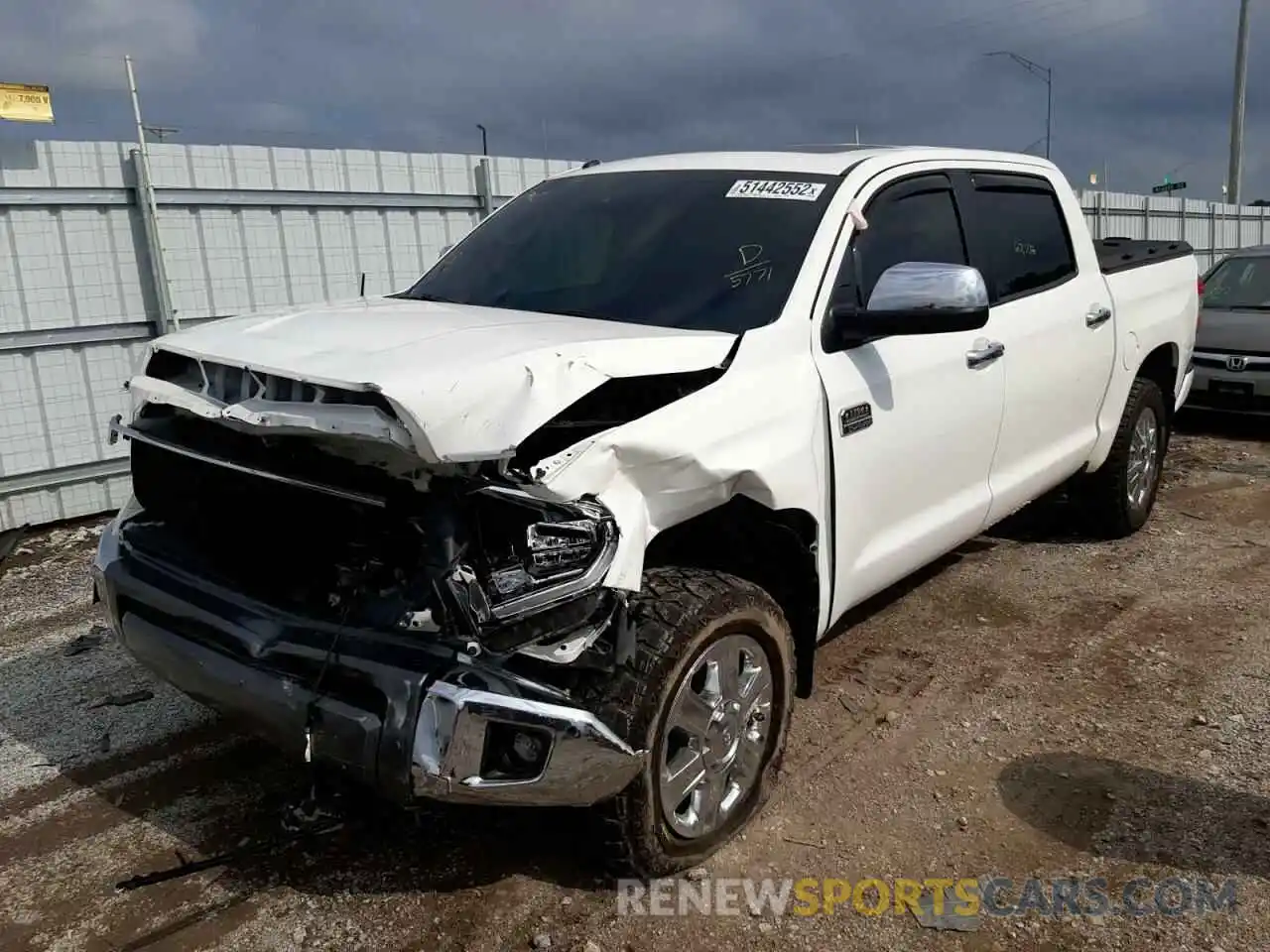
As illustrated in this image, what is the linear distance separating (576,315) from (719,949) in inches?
75.2

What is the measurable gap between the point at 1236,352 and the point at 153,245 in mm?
8479

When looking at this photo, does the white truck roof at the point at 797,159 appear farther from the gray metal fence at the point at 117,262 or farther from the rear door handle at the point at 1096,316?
the gray metal fence at the point at 117,262

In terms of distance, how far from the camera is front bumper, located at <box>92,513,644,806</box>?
2.33 m


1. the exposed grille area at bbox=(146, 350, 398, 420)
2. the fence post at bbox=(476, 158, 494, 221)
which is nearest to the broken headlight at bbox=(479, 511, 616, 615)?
the exposed grille area at bbox=(146, 350, 398, 420)

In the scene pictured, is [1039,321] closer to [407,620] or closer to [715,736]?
[715,736]

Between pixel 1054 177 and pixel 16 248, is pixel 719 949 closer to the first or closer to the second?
pixel 1054 177

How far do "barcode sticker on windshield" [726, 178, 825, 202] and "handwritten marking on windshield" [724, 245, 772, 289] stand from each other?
289mm

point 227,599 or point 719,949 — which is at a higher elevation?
point 227,599

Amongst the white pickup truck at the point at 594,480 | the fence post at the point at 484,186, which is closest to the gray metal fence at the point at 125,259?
the fence post at the point at 484,186

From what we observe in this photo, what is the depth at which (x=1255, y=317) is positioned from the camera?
9.03 m

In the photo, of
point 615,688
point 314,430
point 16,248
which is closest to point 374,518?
point 314,430

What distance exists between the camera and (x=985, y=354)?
13.1 ft

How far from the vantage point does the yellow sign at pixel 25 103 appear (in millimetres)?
6359

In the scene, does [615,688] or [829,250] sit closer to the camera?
[615,688]
